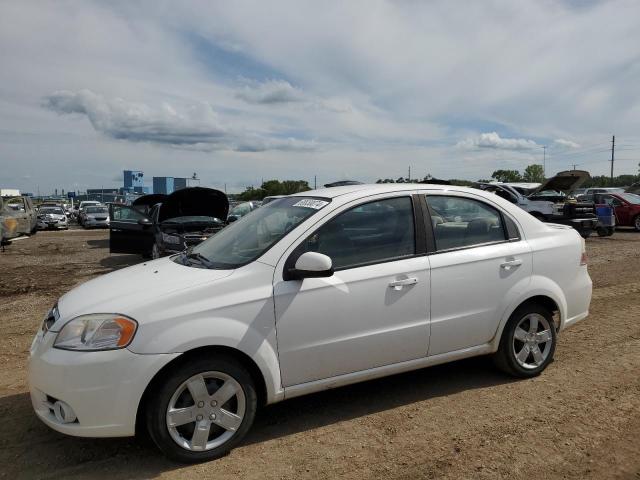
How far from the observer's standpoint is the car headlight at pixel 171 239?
908cm

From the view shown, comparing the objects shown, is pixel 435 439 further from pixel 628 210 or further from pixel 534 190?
pixel 628 210

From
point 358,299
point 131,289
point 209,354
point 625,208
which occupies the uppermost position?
point 625,208

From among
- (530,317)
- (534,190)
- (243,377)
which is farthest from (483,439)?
(534,190)

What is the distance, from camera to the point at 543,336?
4.30m

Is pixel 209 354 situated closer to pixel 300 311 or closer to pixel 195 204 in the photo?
pixel 300 311

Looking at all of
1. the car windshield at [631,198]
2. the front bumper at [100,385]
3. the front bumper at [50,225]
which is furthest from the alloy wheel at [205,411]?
the front bumper at [50,225]

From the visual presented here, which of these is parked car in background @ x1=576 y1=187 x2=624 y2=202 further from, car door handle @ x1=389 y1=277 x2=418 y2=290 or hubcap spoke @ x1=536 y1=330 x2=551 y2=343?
car door handle @ x1=389 y1=277 x2=418 y2=290

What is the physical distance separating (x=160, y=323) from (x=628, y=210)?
20161mm

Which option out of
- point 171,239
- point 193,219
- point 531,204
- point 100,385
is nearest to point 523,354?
point 100,385

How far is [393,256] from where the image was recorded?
3.72 meters

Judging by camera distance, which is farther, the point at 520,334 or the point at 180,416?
the point at 520,334

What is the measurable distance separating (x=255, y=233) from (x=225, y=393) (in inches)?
49.4

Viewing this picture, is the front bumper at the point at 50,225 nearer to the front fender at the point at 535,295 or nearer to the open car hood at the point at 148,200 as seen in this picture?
the open car hood at the point at 148,200

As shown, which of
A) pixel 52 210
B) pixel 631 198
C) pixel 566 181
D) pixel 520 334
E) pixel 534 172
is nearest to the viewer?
pixel 520 334
